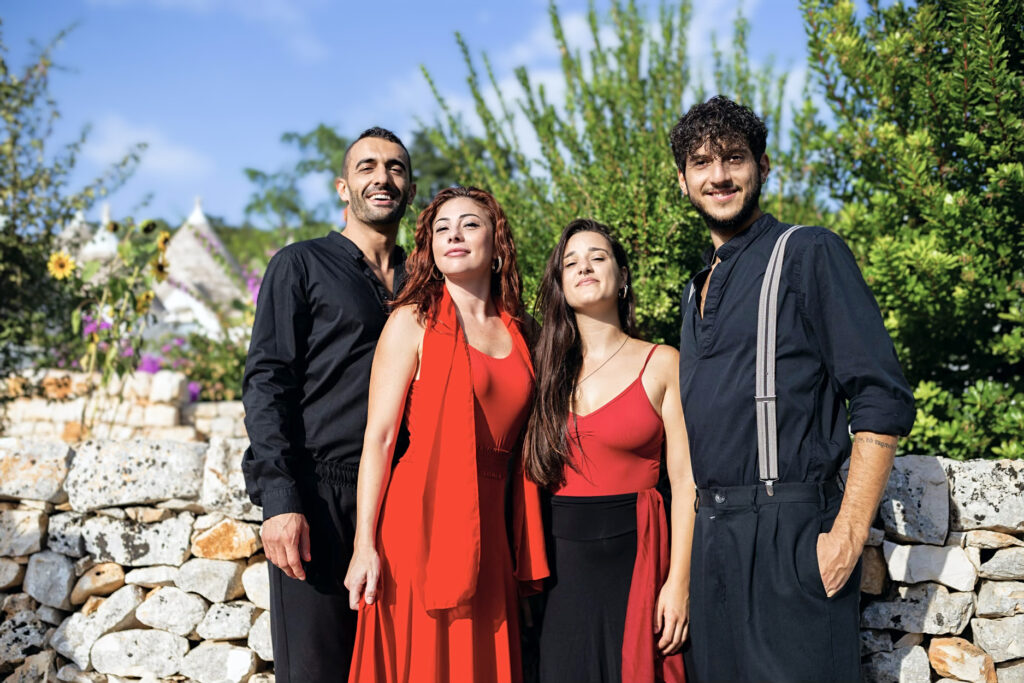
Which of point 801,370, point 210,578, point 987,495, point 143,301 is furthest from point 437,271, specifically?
point 143,301

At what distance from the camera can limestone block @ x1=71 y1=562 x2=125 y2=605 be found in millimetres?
3148

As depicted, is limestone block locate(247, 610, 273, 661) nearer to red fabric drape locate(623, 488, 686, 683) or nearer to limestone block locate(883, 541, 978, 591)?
red fabric drape locate(623, 488, 686, 683)

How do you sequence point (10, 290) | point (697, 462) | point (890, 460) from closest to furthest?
point (890, 460), point (697, 462), point (10, 290)

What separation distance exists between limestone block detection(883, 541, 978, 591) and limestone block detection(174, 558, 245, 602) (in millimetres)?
2654

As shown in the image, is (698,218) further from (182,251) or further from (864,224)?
(182,251)

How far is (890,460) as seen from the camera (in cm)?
190

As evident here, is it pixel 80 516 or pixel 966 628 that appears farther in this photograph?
pixel 80 516

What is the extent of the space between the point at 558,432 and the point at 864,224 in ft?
7.67

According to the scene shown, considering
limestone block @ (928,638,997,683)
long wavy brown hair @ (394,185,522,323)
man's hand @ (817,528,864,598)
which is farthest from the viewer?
limestone block @ (928,638,997,683)

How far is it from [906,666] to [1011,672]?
39 cm

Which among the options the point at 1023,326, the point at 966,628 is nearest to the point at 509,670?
the point at 966,628

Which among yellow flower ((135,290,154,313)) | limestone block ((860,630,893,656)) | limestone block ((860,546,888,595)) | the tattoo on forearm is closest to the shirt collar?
the tattoo on forearm

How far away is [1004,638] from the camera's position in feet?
8.82

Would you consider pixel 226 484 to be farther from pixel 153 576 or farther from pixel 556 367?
pixel 556 367
